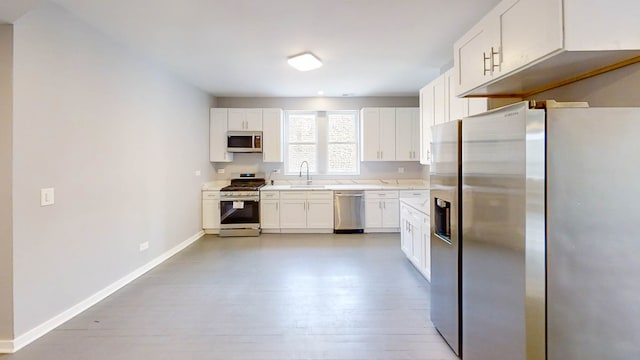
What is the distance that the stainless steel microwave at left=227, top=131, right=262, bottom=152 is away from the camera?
20.4ft

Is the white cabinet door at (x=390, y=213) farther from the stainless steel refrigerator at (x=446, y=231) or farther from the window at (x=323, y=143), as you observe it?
the stainless steel refrigerator at (x=446, y=231)

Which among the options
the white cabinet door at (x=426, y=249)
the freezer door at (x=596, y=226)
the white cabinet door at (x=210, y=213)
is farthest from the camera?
the white cabinet door at (x=210, y=213)

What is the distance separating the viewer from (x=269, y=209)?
5953 millimetres

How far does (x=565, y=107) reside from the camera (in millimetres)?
1429

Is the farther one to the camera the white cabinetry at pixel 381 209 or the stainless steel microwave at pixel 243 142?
the stainless steel microwave at pixel 243 142

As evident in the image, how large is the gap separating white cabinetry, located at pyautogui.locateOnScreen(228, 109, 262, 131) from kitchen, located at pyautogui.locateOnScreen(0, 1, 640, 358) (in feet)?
5.70

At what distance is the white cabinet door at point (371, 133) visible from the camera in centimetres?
621

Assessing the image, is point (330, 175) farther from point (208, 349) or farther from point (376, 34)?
point (208, 349)

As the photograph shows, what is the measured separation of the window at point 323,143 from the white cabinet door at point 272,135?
41 cm

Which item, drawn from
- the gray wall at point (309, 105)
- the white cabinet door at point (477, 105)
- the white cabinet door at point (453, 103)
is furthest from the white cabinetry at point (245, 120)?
the white cabinet door at point (477, 105)

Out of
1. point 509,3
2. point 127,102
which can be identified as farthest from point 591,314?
point 127,102

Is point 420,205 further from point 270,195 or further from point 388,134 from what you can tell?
point 270,195

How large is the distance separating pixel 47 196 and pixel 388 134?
17.1 ft

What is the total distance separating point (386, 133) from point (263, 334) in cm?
463
